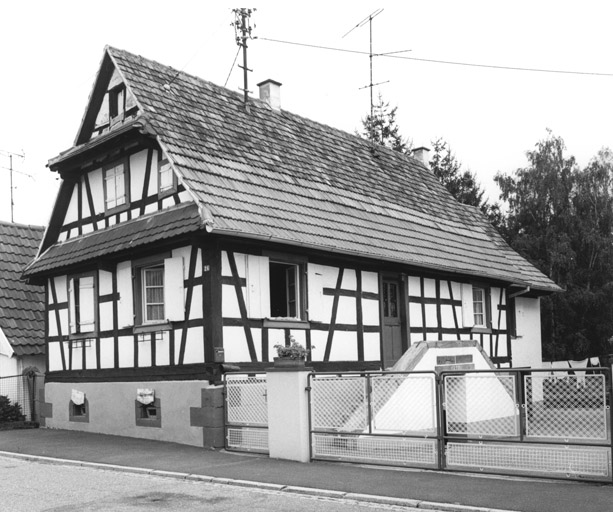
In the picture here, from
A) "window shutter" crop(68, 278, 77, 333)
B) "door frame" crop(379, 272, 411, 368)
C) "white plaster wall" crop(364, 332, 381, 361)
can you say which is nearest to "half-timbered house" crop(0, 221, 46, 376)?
"window shutter" crop(68, 278, 77, 333)

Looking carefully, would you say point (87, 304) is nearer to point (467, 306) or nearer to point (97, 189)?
point (97, 189)

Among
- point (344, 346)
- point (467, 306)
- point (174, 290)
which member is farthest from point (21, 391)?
point (467, 306)

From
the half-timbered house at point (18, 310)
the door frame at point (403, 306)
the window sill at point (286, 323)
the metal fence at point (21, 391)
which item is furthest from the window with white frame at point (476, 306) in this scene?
the metal fence at point (21, 391)

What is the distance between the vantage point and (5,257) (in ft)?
76.4

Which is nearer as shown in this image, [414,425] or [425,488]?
[425,488]

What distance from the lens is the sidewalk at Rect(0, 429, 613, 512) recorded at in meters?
8.84

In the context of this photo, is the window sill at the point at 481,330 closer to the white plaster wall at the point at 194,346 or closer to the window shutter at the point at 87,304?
the white plaster wall at the point at 194,346

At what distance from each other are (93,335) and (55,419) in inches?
108

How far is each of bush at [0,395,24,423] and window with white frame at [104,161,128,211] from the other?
6.06 metres

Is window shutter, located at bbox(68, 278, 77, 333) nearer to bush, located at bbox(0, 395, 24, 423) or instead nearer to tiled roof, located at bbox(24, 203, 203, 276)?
tiled roof, located at bbox(24, 203, 203, 276)

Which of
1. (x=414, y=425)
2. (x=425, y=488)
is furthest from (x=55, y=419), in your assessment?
(x=425, y=488)

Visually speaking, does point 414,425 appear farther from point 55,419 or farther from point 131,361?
point 55,419

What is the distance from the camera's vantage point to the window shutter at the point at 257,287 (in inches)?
599

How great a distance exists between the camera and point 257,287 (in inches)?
606
